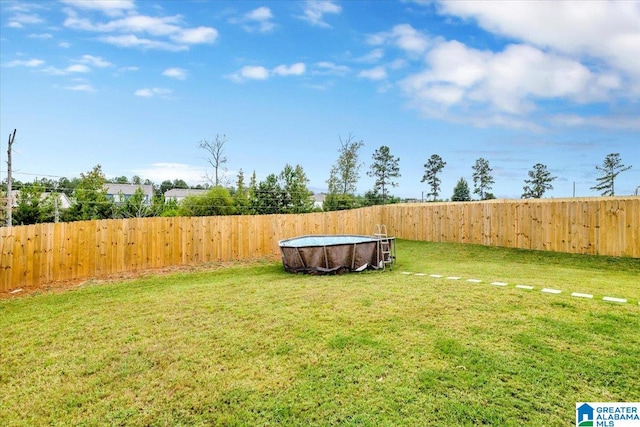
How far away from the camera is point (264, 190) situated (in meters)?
16.0

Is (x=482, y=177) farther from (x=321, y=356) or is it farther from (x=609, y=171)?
(x=321, y=356)

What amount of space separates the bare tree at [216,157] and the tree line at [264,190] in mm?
46

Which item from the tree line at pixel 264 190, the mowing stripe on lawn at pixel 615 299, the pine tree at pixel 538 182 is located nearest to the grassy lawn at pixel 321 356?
the mowing stripe on lawn at pixel 615 299

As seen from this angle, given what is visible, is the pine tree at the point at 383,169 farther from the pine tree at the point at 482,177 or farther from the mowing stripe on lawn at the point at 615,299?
the mowing stripe on lawn at the point at 615,299

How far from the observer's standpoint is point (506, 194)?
61.8 feet

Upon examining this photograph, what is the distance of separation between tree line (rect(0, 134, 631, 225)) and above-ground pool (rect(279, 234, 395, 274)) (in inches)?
274

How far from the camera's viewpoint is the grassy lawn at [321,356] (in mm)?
2346

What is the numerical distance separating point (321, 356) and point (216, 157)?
15.5 meters

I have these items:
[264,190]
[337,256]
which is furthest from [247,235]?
[264,190]

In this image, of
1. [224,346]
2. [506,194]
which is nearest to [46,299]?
[224,346]

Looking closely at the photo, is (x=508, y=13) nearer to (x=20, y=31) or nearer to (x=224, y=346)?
(x=224, y=346)

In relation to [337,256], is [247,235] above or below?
above

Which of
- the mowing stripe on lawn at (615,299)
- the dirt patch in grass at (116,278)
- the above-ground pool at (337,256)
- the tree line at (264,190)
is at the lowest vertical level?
the dirt patch in grass at (116,278)

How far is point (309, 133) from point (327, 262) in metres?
9.25
